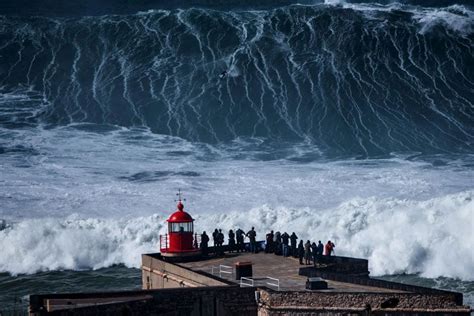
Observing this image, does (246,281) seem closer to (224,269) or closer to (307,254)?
(224,269)

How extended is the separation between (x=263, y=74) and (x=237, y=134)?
761 centimetres

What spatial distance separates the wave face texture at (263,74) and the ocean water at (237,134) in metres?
0.14

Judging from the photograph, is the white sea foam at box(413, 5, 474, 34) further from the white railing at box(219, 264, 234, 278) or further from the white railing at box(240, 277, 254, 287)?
the white railing at box(240, 277, 254, 287)

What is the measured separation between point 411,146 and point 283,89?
10.7m

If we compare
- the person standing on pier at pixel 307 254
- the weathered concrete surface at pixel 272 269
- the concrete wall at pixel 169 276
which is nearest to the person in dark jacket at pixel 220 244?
the weathered concrete surface at pixel 272 269

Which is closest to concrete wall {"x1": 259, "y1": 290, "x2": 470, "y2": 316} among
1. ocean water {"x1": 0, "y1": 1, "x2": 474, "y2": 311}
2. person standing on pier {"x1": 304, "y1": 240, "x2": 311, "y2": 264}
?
person standing on pier {"x1": 304, "y1": 240, "x2": 311, "y2": 264}

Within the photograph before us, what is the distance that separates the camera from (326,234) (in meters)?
57.5

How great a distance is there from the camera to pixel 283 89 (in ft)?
269

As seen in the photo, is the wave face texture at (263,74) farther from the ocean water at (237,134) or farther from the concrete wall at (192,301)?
the concrete wall at (192,301)

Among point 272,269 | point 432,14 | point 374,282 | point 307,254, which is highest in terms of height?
point 432,14

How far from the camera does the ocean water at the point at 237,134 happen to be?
56875 millimetres

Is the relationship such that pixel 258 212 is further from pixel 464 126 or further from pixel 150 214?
pixel 464 126

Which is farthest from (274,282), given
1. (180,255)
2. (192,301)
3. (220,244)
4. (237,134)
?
(237,134)

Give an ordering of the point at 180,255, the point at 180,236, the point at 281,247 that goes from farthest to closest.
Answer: the point at 281,247 → the point at 180,236 → the point at 180,255
